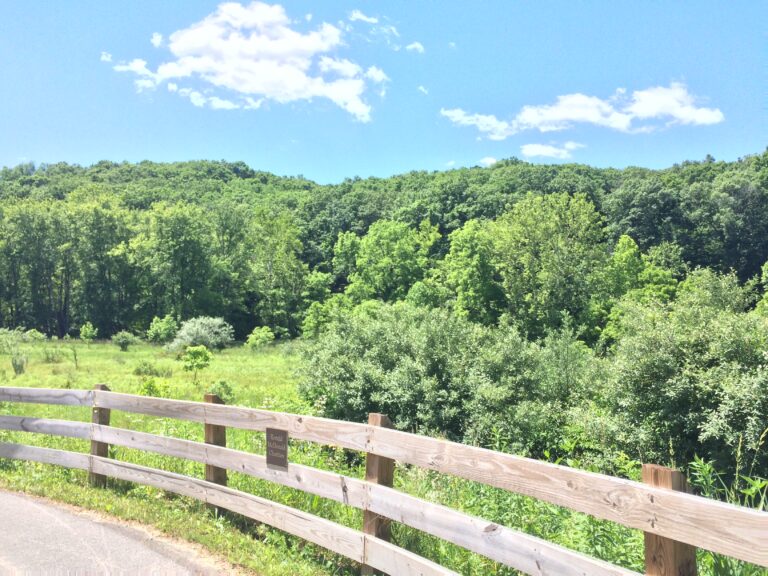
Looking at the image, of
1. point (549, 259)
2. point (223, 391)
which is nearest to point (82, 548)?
point (223, 391)

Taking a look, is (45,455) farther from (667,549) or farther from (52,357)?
(52,357)

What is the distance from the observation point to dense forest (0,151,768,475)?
11.9m

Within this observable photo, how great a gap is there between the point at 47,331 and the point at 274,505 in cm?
8228

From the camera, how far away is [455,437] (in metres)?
13.2

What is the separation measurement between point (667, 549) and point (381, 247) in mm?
61878

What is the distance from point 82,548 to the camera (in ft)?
15.0

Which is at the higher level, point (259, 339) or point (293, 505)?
point (293, 505)

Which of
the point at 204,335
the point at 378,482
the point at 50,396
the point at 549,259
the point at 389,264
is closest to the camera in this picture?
the point at 378,482

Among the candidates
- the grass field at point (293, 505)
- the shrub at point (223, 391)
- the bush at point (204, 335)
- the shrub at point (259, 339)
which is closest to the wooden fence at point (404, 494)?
the grass field at point (293, 505)

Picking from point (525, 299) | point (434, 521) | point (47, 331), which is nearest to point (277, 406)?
point (434, 521)

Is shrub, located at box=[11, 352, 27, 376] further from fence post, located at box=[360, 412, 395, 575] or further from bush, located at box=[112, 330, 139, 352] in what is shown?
fence post, located at box=[360, 412, 395, 575]

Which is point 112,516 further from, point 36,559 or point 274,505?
point 274,505

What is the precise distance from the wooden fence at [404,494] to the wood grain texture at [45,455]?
2 cm

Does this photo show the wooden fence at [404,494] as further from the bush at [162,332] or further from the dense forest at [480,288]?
the bush at [162,332]
